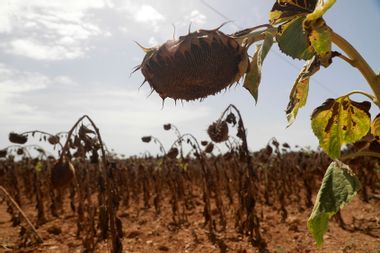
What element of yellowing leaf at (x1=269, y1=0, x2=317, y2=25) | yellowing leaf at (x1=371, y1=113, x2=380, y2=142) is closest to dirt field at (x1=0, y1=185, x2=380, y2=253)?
yellowing leaf at (x1=371, y1=113, x2=380, y2=142)

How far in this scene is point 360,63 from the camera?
943 mm

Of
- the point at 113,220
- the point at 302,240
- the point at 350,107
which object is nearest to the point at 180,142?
the point at 302,240

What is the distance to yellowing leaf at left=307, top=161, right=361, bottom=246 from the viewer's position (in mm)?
914

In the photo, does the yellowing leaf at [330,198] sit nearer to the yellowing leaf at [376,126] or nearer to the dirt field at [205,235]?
the yellowing leaf at [376,126]

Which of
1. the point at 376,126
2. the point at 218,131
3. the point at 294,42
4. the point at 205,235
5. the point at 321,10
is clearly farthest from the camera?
the point at 205,235

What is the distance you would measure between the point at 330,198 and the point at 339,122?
27 centimetres

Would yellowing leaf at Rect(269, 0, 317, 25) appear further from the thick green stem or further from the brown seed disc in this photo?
the brown seed disc

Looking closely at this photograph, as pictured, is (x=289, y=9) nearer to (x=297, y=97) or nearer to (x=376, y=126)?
(x=297, y=97)

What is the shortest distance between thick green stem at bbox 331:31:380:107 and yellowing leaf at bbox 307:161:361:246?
A: 0.80ft

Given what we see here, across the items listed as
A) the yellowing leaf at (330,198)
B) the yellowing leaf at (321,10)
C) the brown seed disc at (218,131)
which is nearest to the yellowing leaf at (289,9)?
the yellowing leaf at (321,10)

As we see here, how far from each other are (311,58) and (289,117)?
192mm

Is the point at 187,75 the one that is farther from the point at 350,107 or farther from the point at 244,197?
the point at 244,197

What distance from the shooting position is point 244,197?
5.63 metres

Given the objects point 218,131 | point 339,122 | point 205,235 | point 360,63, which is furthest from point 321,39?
point 205,235
